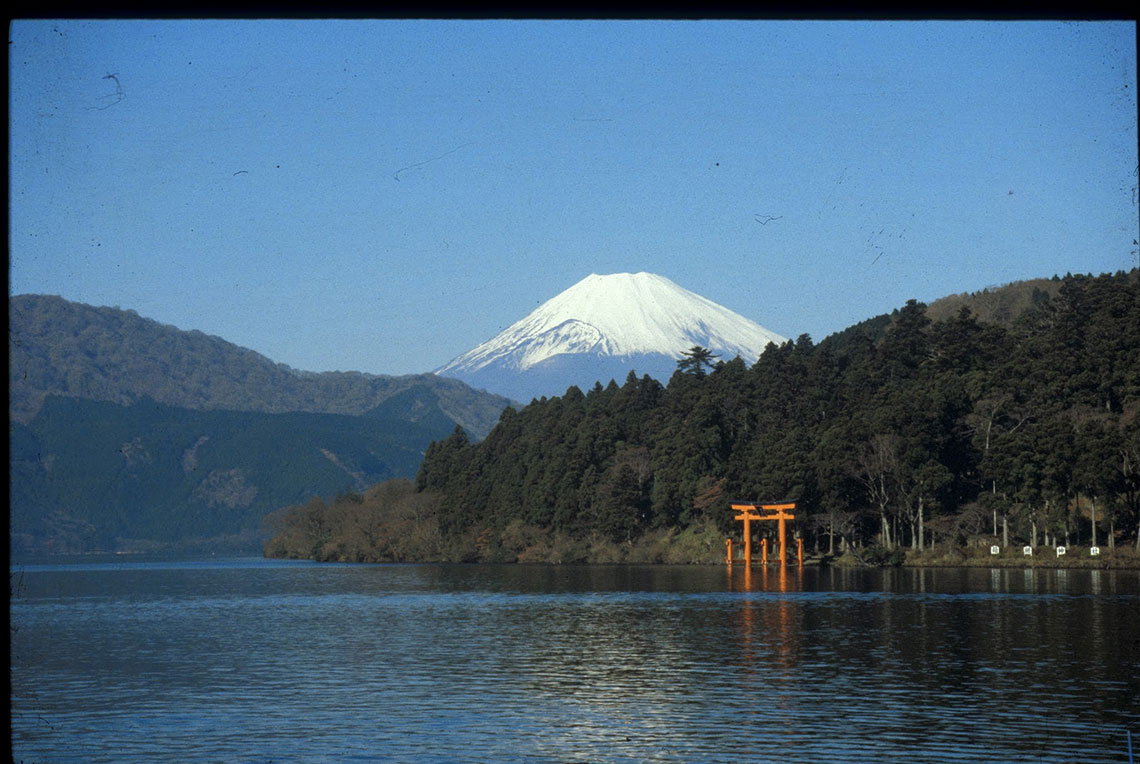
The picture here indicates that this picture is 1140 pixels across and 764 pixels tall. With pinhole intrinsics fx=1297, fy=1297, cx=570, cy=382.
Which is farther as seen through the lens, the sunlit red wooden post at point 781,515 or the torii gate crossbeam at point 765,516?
the torii gate crossbeam at point 765,516

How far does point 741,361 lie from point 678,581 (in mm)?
28332

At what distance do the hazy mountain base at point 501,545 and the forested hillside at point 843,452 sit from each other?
0.76 ft

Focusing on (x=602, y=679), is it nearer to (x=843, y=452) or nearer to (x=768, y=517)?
(x=843, y=452)

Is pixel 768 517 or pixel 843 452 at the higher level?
pixel 843 452

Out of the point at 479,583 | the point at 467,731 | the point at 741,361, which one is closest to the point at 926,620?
the point at 467,731

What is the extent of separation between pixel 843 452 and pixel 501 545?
103 ft

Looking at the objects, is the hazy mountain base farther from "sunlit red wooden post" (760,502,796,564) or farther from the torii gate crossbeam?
the torii gate crossbeam

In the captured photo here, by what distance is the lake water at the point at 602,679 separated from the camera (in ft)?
53.2

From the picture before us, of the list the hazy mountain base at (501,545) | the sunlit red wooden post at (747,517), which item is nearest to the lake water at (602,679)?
the hazy mountain base at (501,545)

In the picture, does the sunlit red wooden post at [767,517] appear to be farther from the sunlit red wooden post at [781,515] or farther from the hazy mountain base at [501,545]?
the hazy mountain base at [501,545]

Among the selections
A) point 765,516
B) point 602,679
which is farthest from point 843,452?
point 602,679

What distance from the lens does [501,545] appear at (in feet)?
287

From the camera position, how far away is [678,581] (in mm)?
57406

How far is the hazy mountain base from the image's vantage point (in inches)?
2350
